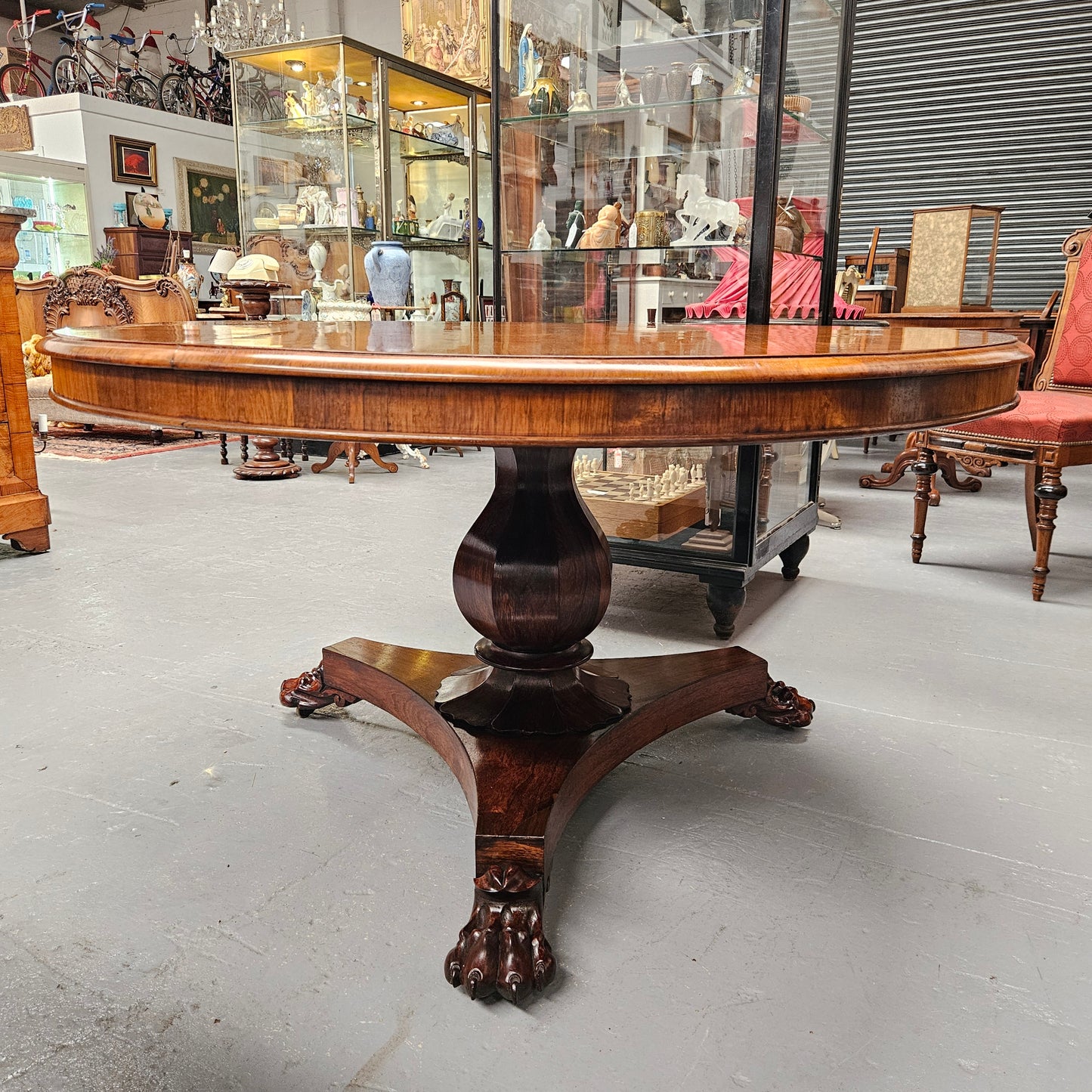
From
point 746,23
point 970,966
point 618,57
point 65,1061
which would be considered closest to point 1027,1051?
point 970,966

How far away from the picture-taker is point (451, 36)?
784cm

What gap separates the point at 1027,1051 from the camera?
1073 millimetres

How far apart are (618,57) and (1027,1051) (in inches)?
102

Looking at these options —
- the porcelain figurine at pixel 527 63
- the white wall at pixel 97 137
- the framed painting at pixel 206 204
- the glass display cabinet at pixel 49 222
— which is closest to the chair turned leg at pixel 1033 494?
the porcelain figurine at pixel 527 63

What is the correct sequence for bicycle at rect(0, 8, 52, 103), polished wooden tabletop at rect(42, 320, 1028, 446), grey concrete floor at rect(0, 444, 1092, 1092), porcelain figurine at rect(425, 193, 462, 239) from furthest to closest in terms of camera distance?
1. bicycle at rect(0, 8, 52, 103)
2. porcelain figurine at rect(425, 193, 462, 239)
3. grey concrete floor at rect(0, 444, 1092, 1092)
4. polished wooden tabletop at rect(42, 320, 1028, 446)

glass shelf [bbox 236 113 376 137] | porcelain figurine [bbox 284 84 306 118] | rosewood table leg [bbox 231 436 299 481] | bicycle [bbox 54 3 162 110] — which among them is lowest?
rosewood table leg [bbox 231 436 299 481]

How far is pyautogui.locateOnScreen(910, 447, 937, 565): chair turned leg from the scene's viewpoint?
124 inches

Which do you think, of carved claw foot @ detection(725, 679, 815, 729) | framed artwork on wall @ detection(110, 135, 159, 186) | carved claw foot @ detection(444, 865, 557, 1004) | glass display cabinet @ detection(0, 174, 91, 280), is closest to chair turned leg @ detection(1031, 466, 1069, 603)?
carved claw foot @ detection(725, 679, 815, 729)

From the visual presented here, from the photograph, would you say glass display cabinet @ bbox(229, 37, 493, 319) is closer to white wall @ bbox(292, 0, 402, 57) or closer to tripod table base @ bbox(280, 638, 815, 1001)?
tripod table base @ bbox(280, 638, 815, 1001)

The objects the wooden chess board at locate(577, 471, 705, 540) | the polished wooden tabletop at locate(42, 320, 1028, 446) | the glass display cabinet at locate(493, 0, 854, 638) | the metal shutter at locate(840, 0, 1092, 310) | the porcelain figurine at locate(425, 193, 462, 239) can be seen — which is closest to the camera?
the polished wooden tabletop at locate(42, 320, 1028, 446)

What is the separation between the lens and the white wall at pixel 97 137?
973 centimetres

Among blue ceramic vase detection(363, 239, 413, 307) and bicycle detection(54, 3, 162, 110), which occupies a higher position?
bicycle detection(54, 3, 162, 110)

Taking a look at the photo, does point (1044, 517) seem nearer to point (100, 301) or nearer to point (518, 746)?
point (518, 746)

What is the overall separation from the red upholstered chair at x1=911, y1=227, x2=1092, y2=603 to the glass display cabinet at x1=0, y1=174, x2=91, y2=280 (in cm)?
865
